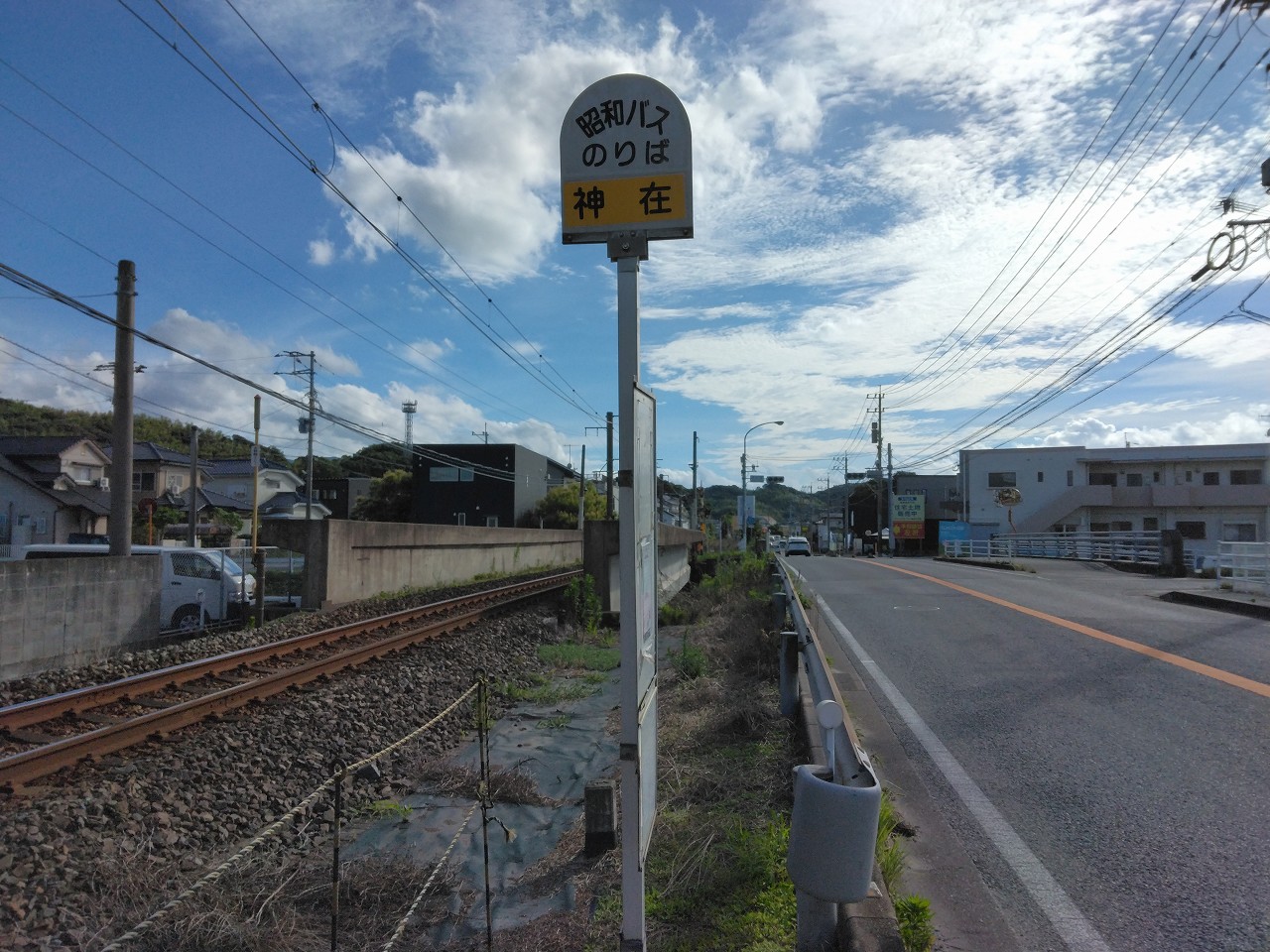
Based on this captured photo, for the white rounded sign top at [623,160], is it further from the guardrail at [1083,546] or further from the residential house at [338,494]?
the residential house at [338,494]

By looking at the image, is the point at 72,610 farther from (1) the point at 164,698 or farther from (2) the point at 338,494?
(2) the point at 338,494

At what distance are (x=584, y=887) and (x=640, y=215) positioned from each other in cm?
374

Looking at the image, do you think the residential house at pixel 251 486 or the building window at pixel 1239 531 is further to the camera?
the residential house at pixel 251 486

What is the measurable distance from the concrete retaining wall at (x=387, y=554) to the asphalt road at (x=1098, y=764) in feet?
33.2

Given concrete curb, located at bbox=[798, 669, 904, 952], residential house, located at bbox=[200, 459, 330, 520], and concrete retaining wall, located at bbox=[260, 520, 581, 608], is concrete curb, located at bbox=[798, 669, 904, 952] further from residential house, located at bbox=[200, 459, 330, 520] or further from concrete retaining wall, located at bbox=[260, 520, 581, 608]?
residential house, located at bbox=[200, 459, 330, 520]

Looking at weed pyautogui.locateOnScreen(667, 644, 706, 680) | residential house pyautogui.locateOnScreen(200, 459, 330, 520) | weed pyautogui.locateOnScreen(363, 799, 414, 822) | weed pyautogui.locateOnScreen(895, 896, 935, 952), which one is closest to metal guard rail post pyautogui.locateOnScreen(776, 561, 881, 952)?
weed pyautogui.locateOnScreen(895, 896, 935, 952)

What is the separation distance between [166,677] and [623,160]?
27.4 ft

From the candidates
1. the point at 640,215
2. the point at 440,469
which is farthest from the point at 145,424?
the point at 640,215

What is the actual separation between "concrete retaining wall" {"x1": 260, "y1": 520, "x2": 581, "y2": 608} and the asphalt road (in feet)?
33.2

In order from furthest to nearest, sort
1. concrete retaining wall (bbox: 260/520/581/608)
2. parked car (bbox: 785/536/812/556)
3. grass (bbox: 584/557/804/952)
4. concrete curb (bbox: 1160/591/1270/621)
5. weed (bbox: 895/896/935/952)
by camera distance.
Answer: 1. parked car (bbox: 785/536/812/556)
2. concrete retaining wall (bbox: 260/520/581/608)
3. concrete curb (bbox: 1160/591/1270/621)
4. grass (bbox: 584/557/804/952)
5. weed (bbox: 895/896/935/952)

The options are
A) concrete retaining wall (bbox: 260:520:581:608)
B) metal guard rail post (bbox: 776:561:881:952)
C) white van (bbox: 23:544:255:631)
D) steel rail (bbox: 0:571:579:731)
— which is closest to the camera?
metal guard rail post (bbox: 776:561:881:952)

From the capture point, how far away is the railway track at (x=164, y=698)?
640 centimetres

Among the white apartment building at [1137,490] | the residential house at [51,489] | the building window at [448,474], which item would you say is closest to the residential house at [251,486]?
the building window at [448,474]

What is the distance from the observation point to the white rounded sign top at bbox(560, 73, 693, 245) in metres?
3.49
